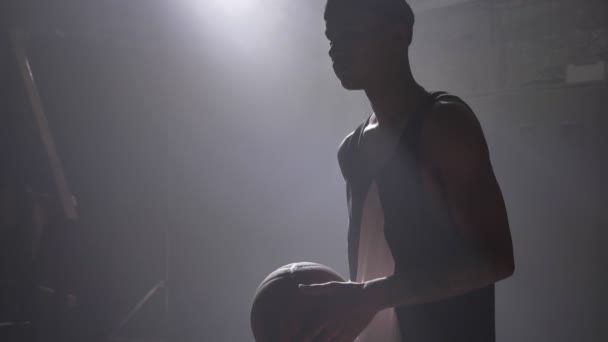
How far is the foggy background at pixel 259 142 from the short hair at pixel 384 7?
2.63 meters

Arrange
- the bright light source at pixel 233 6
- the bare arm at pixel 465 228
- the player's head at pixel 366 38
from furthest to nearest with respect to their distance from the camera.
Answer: the bright light source at pixel 233 6 → the player's head at pixel 366 38 → the bare arm at pixel 465 228

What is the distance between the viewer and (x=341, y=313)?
2.65 feet

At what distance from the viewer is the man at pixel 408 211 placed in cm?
82

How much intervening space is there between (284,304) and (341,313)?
0.17 m

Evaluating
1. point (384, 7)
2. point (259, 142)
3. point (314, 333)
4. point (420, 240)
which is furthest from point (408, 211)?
point (259, 142)

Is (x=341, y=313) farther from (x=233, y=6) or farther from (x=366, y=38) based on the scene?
(x=233, y=6)

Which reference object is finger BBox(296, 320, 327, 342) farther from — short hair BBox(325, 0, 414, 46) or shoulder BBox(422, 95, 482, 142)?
short hair BBox(325, 0, 414, 46)

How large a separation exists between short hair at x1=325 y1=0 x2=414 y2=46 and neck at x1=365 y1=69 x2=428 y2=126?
10 cm

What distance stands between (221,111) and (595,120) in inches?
110

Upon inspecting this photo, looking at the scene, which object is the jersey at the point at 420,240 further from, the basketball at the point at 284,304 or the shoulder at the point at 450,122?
the basketball at the point at 284,304

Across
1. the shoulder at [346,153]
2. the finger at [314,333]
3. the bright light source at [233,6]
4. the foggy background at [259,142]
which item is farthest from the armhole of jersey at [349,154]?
the bright light source at [233,6]

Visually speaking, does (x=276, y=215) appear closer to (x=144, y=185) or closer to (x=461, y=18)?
(x=144, y=185)

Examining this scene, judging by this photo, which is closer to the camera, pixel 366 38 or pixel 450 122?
pixel 450 122

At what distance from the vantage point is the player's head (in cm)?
95
